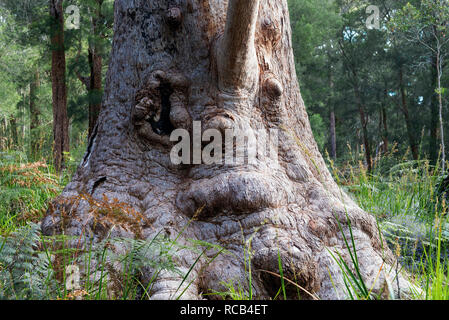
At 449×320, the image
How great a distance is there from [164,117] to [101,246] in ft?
4.67

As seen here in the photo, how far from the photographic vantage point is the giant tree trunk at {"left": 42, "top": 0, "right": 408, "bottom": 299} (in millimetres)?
2314

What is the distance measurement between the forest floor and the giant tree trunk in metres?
0.23

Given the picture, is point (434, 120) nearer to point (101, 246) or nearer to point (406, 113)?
point (406, 113)

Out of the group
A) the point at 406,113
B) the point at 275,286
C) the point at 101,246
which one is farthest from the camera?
the point at 406,113

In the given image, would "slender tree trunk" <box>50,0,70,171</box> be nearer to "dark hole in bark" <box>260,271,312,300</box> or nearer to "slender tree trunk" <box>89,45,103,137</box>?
"slender tree trunk" <box>89,45,103,137</box>

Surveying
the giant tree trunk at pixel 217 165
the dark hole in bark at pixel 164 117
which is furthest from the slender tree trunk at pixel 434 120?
the dark hole in bark at pixel 164 117

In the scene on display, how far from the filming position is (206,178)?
271 centimetres

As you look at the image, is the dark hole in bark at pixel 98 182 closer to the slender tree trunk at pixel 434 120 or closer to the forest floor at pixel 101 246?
the forest floor at pixel 101 246

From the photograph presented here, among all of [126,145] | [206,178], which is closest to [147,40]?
[126,145]

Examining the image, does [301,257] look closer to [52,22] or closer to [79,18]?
[52,22]

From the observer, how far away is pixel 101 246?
183 cm

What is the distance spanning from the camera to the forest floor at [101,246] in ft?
5.32

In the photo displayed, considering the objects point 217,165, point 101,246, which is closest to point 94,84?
point 217,165

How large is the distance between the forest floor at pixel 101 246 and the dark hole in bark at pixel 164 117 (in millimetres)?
1147
